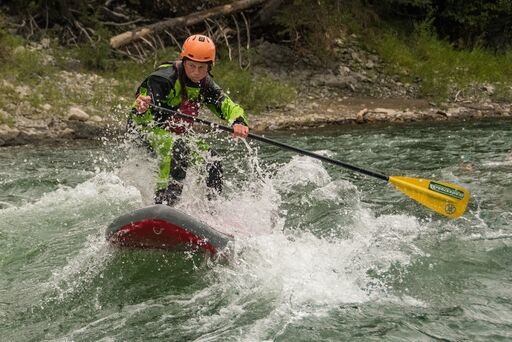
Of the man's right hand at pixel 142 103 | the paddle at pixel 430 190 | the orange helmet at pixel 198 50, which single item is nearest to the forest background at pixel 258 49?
the man's right hand at pixel 142 103

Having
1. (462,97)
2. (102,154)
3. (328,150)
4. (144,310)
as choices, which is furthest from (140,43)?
(144,310)

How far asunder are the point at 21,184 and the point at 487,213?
576cm

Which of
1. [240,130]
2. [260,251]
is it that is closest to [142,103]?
[240,130]

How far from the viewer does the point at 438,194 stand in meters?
6.19

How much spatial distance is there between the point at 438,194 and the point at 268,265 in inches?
78.4

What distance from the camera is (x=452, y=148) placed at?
10.5m

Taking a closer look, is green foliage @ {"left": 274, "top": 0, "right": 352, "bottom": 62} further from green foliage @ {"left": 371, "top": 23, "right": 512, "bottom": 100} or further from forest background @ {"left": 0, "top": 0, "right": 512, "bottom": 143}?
green foliage @ {"left": 371, "top": 23, "right": 512, "bottom": 100}

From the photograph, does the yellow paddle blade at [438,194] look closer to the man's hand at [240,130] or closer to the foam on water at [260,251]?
the foam on water at [260,251]

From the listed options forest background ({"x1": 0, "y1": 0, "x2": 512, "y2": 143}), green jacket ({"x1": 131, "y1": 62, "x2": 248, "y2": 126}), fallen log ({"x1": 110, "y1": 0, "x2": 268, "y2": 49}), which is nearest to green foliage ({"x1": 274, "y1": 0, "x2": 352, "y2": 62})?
forest background ({"x1": 0, "y1": 0, "x2": 512, "y2": 143})

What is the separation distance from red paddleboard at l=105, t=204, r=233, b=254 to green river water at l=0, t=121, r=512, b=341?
0.15 m

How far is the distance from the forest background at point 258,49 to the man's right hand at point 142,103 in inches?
237

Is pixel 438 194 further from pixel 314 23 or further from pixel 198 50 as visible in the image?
pixel 314 23

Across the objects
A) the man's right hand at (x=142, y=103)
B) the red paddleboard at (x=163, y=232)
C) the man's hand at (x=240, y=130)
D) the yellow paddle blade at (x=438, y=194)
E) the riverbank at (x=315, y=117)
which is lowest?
the riverbank at (x=315, y=117)

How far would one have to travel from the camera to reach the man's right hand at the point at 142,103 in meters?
5.65
